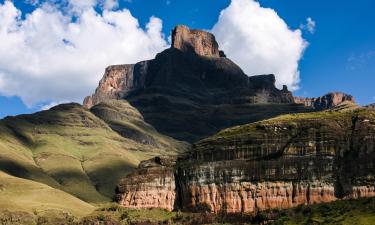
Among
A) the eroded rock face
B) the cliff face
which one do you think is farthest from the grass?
the eroded rock face

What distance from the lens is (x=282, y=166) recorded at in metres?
151

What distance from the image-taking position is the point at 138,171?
542ft

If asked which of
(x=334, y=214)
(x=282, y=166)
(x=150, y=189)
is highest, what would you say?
(x=282, y=166)

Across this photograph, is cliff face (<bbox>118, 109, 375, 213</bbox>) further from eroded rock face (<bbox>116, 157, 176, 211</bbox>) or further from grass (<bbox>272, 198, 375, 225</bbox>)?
grass (<bbox>272, 198, 375, 225</bbox>)

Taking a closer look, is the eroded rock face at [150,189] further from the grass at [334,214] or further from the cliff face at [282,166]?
the grass at [334,214]

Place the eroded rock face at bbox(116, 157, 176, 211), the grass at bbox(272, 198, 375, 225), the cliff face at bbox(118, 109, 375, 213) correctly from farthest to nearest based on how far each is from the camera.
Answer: the eroded rock face at bbox(116, 157, 176, 211) < the cliff face at bbox(118, 109, 375, 213) < the grass at bbox(272, 198, 375, 225)

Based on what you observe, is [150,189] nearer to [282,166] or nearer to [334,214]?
[282,166]

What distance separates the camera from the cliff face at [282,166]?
146 meters

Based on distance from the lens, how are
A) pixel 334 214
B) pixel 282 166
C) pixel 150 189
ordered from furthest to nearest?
pixel 150 189 < pixel 282 166 < pixel 334 214

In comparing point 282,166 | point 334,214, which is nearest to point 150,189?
point 282,166

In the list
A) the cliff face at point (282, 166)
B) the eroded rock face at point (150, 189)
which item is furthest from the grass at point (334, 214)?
the eroded rock face at point (150, 189)

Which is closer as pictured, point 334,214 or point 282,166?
point 334,214

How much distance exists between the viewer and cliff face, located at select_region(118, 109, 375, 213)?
14575 centimetres

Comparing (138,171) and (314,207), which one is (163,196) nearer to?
(138,171)
